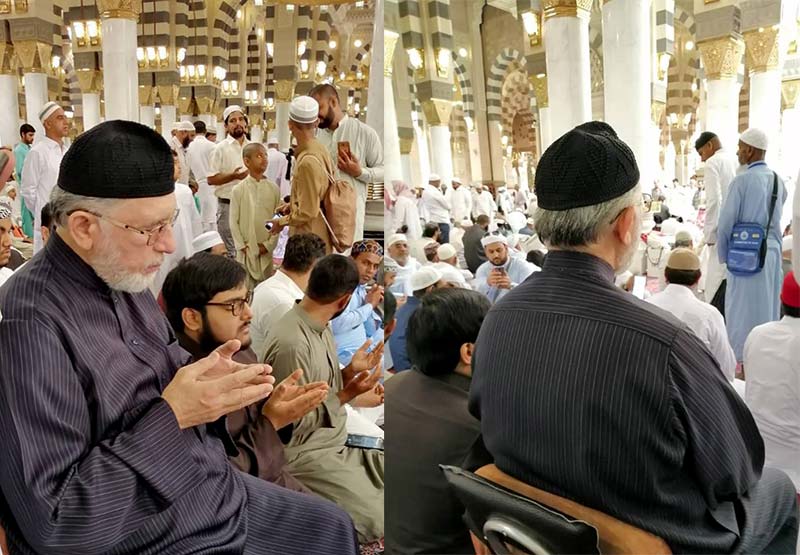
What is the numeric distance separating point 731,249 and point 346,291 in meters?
1.11

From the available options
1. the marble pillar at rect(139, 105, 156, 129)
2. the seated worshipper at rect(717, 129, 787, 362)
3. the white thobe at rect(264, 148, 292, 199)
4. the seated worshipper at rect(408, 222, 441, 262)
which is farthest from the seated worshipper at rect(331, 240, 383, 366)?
the marble pillar at rect(139, 105, 156, 129)

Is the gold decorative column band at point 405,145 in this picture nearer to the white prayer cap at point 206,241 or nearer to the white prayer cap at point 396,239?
the white prayer cap at point 396,239

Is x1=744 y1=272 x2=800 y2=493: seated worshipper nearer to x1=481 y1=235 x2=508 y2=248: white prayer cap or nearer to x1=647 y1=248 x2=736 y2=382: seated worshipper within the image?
x1=647 y1=248 x2=736 y2=382: seated worshipper

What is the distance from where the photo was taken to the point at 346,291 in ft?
6.09

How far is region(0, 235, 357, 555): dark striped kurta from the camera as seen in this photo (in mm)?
866

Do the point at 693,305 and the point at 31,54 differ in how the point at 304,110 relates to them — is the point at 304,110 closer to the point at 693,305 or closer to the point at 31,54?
the point at 693,305

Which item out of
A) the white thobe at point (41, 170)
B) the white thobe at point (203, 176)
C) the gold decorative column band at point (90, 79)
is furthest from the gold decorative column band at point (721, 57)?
the gold decorative column band at point (90, 79)

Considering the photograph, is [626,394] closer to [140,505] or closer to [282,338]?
[140,505]

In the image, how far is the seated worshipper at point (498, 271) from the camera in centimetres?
102

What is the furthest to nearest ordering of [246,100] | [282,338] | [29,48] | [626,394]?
[246,100] < [29,48] < [282,338] < [626,394]

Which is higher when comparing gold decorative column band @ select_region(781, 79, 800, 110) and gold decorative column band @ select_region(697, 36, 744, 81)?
gold decorative column band @ select_region(697, 36, 744, 81)

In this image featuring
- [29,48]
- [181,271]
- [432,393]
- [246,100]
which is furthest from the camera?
[246,100]

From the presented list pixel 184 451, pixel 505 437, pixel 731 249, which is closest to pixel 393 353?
pixel 505 437

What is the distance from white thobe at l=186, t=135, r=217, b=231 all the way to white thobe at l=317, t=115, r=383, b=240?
1.76m
